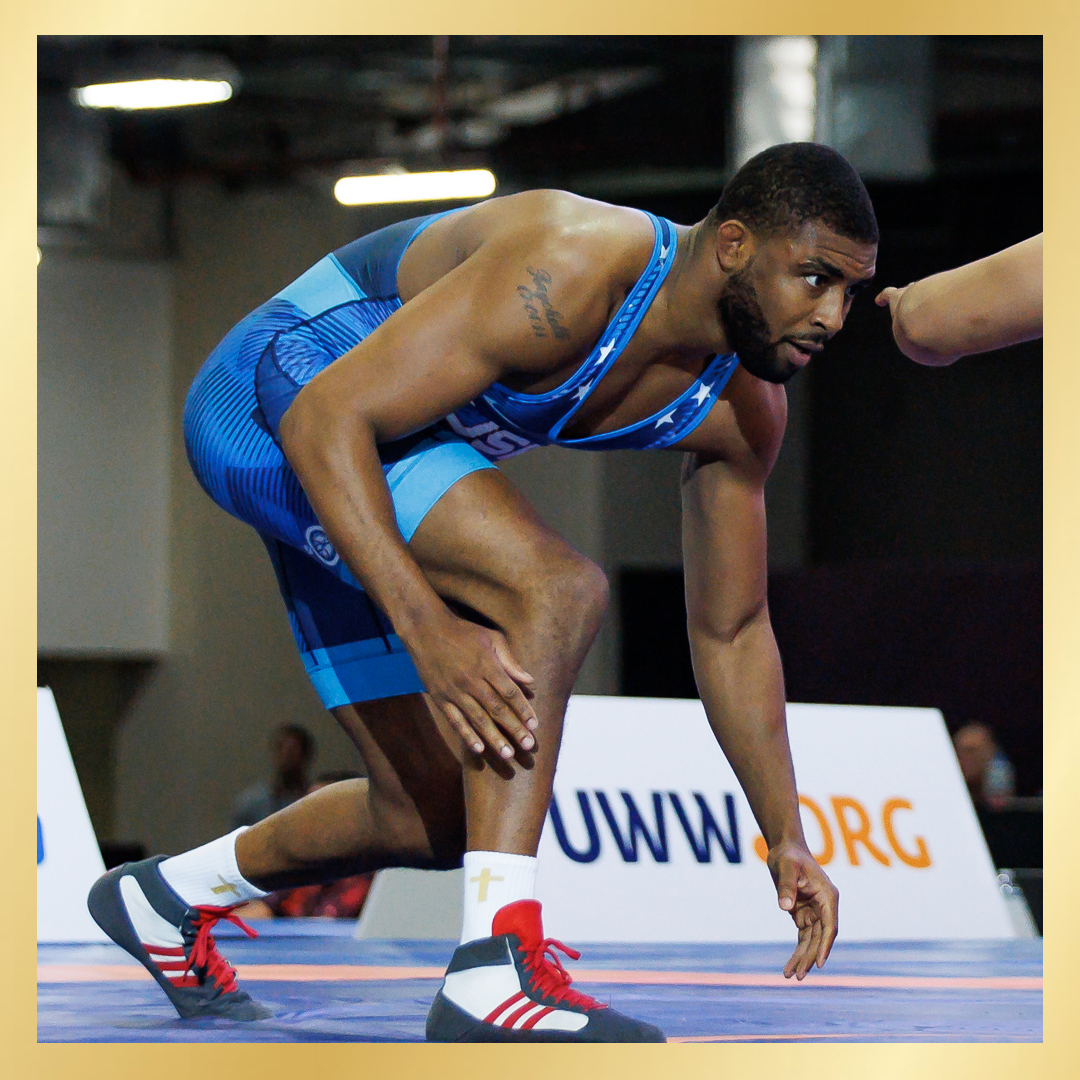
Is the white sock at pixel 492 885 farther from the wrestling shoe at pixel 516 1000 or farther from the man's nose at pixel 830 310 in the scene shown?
the man's nose at pixel 830 310

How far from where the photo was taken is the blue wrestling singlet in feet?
6.77

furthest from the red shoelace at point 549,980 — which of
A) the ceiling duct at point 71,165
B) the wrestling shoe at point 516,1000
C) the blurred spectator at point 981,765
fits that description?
the ceiling duct at point 71,165

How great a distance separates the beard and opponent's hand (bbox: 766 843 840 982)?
0.67m

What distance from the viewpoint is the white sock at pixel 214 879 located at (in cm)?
236

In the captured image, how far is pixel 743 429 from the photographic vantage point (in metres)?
2.29

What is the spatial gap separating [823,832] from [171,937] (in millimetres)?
1993

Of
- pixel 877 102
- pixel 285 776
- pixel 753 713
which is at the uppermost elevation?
pixel 877 102

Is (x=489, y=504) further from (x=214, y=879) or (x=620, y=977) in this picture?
(x=620, y=977)

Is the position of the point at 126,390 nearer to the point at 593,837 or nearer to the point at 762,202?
the point at 593,837

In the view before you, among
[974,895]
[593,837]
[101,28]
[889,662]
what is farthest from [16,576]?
[889,662]

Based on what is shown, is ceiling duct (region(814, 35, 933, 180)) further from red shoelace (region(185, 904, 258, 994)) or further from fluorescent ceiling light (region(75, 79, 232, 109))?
red shoelace (region(185, 904, 258, 994))

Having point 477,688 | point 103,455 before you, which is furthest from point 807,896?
point 103,455

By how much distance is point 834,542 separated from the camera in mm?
8547

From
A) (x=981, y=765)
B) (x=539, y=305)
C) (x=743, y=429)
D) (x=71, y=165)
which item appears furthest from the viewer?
(x=71, y=165)
